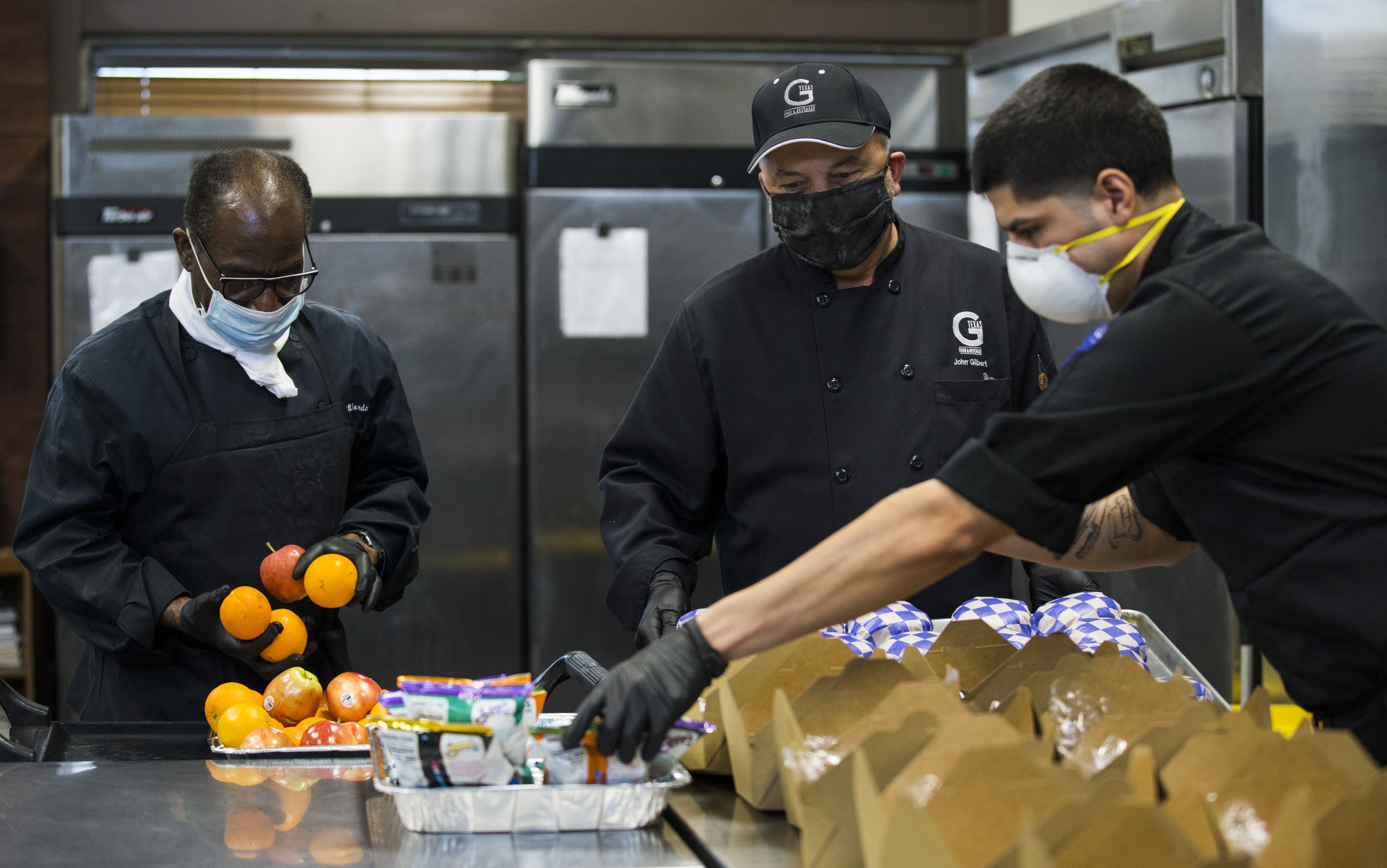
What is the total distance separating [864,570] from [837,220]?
0.79 metres

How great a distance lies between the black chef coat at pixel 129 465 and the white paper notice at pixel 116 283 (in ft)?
4.72

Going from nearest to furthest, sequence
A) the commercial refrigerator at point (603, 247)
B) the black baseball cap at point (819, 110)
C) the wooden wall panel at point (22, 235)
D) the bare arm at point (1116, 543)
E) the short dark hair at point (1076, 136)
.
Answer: the short dark hair at point (1076, 136) < the bare arm at point (1116, 543) < the black baseball cap at point (819, 110) < the commercial refrigerator at point (603, 247) < the wooden wall panel at point (22, 235)

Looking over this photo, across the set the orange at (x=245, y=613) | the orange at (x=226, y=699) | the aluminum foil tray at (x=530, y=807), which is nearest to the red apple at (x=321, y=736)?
the orange at (x=226, y=699)

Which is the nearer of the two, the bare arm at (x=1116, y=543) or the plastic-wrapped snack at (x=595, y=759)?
the plastic-wrapped snack at (x=595, y=759)

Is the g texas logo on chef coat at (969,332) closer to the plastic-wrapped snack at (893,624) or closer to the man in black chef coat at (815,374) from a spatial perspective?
the man in black chef coat at (815,374)

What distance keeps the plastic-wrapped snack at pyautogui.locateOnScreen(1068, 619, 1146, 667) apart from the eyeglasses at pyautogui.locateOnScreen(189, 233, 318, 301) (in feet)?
4.17

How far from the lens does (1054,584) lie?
6.72 feet

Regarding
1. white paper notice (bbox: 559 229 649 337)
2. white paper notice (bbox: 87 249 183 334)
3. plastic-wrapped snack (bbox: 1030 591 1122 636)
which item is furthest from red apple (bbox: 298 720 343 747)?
white paper notice (bbox: 87 249 183 334)

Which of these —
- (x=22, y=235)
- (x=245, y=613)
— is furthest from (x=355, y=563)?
(x=22, y=235)

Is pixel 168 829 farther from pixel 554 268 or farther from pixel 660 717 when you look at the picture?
pixel 554 268

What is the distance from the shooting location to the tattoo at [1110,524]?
1.62m

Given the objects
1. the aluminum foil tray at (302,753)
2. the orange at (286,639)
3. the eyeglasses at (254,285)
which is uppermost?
the eyeglasses at (254,285)

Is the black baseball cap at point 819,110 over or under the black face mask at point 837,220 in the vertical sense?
over

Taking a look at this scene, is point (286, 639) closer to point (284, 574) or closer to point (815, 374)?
point (284, 574)
